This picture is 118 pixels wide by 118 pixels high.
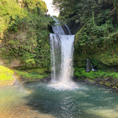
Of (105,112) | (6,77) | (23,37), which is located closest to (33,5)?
(23,37)

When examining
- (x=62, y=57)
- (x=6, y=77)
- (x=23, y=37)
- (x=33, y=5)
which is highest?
(x=33, y=5)

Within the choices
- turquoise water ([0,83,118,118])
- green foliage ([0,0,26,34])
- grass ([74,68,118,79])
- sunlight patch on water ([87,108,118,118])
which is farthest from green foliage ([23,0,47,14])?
sunlight patch on water ([87,108,118,118])

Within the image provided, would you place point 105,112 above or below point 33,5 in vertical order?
below

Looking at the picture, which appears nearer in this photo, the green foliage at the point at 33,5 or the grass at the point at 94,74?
the grass at the point at 94,74

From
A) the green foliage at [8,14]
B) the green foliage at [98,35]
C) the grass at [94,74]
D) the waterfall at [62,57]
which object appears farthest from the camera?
the waterfall at [62,57]

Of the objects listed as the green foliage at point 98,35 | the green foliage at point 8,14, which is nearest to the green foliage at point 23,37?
the green foliage at point 8,14

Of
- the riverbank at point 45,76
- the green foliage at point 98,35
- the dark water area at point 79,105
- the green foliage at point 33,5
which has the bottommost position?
the dark water area at point 79,105

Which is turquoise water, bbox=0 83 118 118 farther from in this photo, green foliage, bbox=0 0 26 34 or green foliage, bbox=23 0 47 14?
green foliage, bbox=23 0 47 14

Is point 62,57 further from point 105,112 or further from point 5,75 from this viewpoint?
point 105,112

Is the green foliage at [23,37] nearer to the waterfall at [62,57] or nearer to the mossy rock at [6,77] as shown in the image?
the waterfall at [62,57]

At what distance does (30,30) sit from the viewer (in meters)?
11.8

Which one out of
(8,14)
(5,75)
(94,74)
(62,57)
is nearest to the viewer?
(5,75)

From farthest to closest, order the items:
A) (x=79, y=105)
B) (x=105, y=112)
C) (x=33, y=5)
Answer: (x=33, y=5) < (x=79, y=105) < (x=105, y=112)

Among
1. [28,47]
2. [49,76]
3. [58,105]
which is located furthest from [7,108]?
[28,47]
